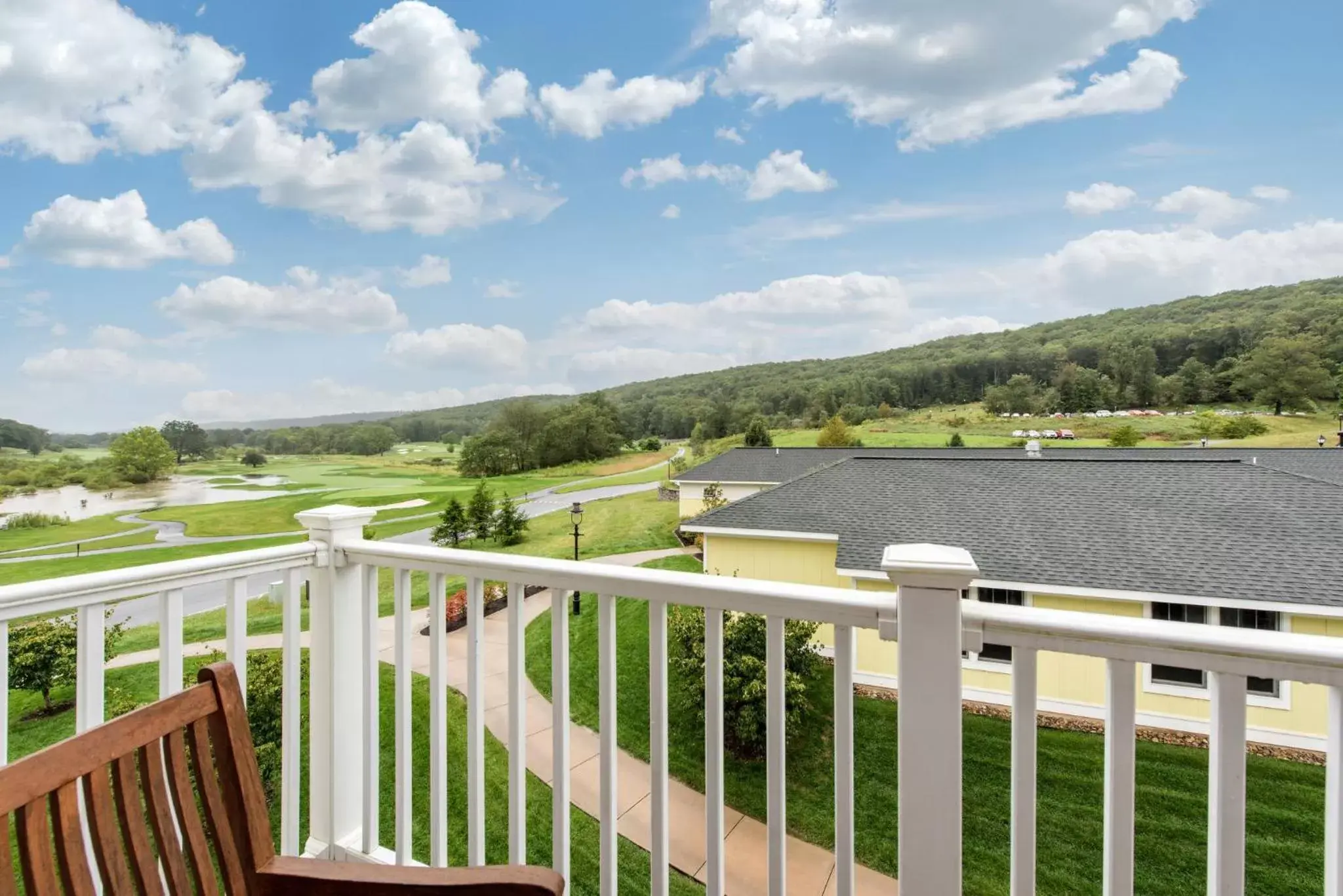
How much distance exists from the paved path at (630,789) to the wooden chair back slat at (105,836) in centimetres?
162

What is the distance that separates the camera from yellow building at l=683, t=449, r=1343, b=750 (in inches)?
97.6

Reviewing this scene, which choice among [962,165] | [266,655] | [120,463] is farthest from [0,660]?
[962,165]

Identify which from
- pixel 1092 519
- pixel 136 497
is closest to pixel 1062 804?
pixel 1092 519

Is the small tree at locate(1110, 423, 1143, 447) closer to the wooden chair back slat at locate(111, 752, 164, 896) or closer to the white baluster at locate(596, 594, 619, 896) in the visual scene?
the white baluster at locate(596, 594, 619, 896)

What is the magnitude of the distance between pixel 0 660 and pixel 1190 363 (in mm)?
4420

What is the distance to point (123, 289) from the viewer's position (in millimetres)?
3225

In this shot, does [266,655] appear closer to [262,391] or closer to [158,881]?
[262,391]

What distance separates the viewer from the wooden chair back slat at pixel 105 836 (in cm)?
75

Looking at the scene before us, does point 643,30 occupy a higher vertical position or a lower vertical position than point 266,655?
higher

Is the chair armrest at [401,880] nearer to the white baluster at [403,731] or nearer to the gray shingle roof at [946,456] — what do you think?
the white baluster at [403,731]

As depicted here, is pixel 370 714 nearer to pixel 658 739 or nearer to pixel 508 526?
pixel 658 739

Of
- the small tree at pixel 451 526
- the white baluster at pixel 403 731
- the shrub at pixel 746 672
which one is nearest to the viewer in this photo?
the white baluster at pixel 403 731

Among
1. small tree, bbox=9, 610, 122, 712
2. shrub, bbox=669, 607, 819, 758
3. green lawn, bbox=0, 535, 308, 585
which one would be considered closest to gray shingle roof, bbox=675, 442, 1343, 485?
shrub, bbox=669, 607, 819, 758

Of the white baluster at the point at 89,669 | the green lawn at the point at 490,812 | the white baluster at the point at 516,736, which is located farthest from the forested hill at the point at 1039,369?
the white baluster at the point at 516,736
